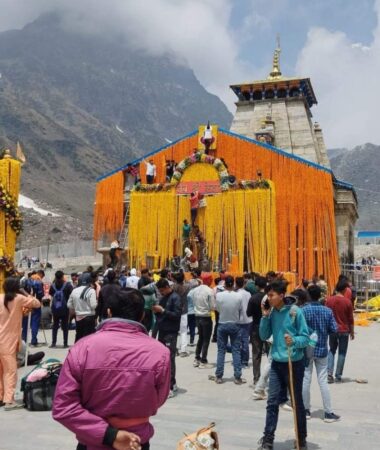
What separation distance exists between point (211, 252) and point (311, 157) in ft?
25.7

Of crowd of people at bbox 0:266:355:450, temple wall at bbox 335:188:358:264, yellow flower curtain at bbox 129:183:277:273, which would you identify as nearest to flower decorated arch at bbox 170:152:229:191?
yellow flower curtain at bbox 129:183:277:273

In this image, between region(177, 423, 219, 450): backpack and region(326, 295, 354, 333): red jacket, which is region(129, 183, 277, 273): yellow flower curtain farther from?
region(177, 423, 219, 450): backpack

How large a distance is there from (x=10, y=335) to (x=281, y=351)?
3553mm

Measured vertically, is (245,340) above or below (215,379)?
above

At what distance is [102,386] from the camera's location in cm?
287

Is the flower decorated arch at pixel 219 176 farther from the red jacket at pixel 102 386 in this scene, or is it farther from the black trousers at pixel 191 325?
the red jacket at pixel 102 386

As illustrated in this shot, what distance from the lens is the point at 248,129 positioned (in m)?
30.3

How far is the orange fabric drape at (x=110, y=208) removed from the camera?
1006 inches

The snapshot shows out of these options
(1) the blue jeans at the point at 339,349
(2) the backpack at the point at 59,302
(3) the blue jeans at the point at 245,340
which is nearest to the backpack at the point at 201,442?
(1) the blue jeans at the point at 339,349

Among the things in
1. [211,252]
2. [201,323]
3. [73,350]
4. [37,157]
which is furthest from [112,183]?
[37,157]

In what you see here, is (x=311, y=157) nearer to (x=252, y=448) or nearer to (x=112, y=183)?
(x=112, y=183)

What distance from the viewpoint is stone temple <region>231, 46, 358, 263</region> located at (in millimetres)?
25484

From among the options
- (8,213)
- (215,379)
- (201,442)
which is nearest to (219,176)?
(8,213)

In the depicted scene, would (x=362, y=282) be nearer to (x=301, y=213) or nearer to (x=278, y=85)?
(x=301, y=213)
